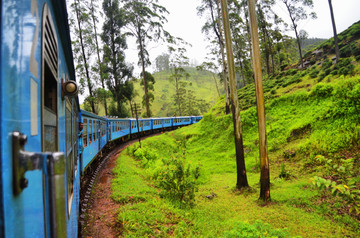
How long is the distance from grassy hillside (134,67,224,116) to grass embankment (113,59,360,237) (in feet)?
201

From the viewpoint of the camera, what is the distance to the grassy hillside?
266ft

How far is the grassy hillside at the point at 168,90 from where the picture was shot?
266ft

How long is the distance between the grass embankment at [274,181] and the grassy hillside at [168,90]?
2410 inches

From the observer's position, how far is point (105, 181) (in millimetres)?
7289

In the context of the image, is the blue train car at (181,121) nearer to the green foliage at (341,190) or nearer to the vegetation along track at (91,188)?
the vegetation along track at (91,188)

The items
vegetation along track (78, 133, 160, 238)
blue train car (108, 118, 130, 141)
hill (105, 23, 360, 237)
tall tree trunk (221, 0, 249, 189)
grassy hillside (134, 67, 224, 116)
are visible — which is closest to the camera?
hill (105, 23, 360, 237)

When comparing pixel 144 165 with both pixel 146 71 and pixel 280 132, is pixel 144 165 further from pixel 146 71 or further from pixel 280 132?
pixel 146 71

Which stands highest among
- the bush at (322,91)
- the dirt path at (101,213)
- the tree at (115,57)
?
the tree at (115,57)

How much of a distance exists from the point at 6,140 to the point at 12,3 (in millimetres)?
440

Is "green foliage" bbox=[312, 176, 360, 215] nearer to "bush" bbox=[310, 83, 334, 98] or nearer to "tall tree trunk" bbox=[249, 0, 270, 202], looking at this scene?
"tall tree trunk" bbox=[249, 0, 270, 202]

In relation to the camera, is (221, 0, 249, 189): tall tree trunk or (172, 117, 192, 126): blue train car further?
(172, 117, 192, 126): blue train car

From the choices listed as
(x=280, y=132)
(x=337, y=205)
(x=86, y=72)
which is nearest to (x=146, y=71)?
(x=86, y=72)

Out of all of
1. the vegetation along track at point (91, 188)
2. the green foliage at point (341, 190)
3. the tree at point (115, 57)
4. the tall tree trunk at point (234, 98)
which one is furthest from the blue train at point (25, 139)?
the tree at point (115, 57)

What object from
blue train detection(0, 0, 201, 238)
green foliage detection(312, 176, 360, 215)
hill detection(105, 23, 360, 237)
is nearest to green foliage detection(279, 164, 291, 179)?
hill detection(105, 23, 360, 237)
